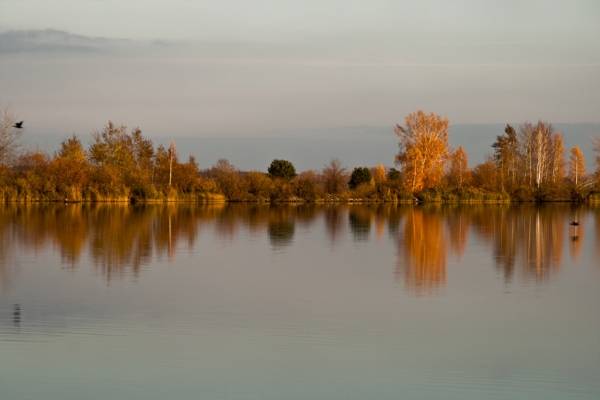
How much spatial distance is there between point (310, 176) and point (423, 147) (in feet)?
26.4

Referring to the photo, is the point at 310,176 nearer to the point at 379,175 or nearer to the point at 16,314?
the point at 379,175

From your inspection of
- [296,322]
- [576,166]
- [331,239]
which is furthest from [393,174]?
[296,322]

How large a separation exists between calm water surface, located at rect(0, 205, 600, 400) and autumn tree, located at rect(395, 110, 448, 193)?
3484cm

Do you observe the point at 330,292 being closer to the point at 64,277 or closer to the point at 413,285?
the point at 413,285

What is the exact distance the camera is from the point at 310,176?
2151 inches

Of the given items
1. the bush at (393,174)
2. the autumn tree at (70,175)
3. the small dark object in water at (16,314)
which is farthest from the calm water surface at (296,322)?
the bush at (393,174)

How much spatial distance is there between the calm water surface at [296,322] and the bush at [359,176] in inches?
1607

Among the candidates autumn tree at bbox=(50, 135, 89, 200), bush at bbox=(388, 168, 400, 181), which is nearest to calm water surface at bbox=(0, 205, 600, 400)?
autumn tree at bbox=(50, 135, 89, 200)

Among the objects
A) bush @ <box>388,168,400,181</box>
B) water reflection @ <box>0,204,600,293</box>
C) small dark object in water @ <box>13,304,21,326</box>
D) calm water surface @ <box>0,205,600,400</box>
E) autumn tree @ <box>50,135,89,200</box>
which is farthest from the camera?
bush @ <box>388,168,400,181</box>

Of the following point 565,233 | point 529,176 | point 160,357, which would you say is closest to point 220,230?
point 565,233

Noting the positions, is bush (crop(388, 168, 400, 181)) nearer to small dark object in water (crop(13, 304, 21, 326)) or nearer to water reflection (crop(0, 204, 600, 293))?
water reflection (crop(0, 204, 600, 293))

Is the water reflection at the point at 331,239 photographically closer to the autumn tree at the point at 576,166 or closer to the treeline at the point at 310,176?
the treeline at the point at 310,176

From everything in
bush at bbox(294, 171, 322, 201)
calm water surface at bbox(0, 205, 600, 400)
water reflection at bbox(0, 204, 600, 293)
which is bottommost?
calm water surface at bbox(0, 205, 600, 400)

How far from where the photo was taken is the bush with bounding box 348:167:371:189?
192 ft
